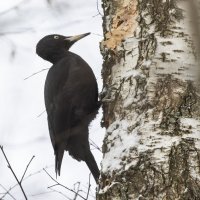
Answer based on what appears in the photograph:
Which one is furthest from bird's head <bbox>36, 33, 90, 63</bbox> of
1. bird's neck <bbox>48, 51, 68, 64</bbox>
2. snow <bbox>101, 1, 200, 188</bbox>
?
snow <bbox>101, 1, 200, 188</bbox>

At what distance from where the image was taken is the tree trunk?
203cm

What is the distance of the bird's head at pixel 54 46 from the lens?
466 centimetres

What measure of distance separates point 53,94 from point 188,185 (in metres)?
2.35

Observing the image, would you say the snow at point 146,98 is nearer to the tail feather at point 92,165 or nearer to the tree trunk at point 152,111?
the tree trunk at point 152,111

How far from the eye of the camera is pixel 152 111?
2.28 m

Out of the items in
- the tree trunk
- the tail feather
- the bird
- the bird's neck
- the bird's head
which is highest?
the tree trunk

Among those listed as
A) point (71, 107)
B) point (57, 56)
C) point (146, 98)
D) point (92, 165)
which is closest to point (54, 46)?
point (57, 56)

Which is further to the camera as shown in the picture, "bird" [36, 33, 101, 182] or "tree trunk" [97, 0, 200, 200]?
"bird" [36, 33, 101, 182]

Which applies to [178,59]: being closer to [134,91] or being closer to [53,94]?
[134,91]

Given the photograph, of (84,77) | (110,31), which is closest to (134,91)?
(110,31)

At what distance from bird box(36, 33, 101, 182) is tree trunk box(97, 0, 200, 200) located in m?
1.14

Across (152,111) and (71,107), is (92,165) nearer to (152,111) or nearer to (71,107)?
(71,107)

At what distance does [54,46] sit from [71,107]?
2.95ft

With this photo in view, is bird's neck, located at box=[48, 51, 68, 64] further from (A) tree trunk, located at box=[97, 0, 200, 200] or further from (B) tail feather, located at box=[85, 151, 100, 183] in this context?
(A) tree trunk, located at box=[97, 0, 200, 200]
